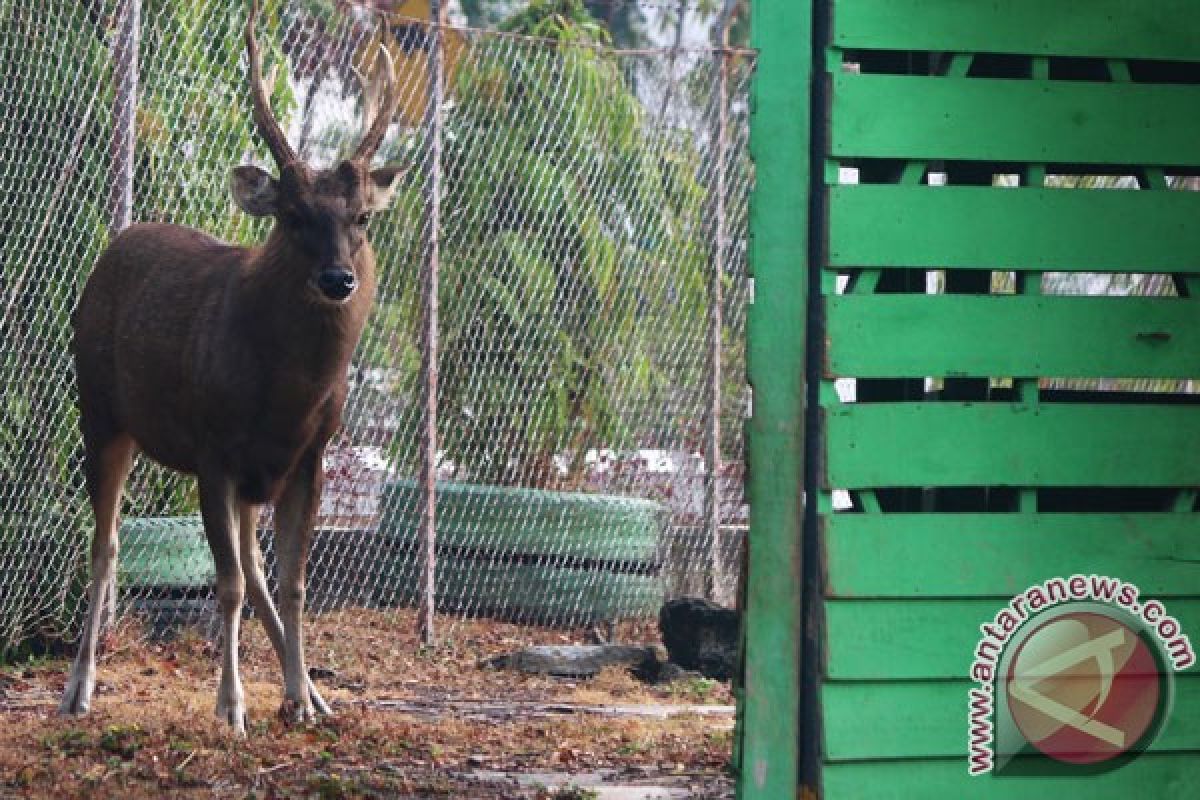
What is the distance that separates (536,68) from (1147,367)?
704 centimetres

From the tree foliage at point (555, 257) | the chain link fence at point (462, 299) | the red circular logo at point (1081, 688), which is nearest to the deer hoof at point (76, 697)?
the chain link fence at point (462, 299)

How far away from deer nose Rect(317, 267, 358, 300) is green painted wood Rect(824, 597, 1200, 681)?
9.89 feet

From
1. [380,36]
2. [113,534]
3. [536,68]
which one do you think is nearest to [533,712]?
[113,534]

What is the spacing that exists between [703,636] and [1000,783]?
4.61 metres

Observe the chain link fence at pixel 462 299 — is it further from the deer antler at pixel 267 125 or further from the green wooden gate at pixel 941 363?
the green wooden gate at pixel 941 363

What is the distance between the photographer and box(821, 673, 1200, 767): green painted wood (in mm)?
4773

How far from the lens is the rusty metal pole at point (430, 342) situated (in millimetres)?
10031

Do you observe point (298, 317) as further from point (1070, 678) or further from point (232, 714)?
point (1070, 678)

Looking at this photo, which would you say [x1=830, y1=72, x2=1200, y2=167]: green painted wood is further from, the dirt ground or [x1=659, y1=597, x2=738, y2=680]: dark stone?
[x1=659, y1=597, x2=738, y2=680]: dark stone

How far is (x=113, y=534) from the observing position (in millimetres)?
7957

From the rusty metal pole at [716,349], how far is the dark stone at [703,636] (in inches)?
67.7

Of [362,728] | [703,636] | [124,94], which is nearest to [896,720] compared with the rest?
[362,728]

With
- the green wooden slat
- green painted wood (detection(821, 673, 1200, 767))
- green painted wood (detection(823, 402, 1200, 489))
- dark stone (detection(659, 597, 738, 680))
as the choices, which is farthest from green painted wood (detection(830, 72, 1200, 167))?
dark stone (detection(659, 597, 738, 680))

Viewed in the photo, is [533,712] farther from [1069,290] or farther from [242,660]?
[1069,290]
